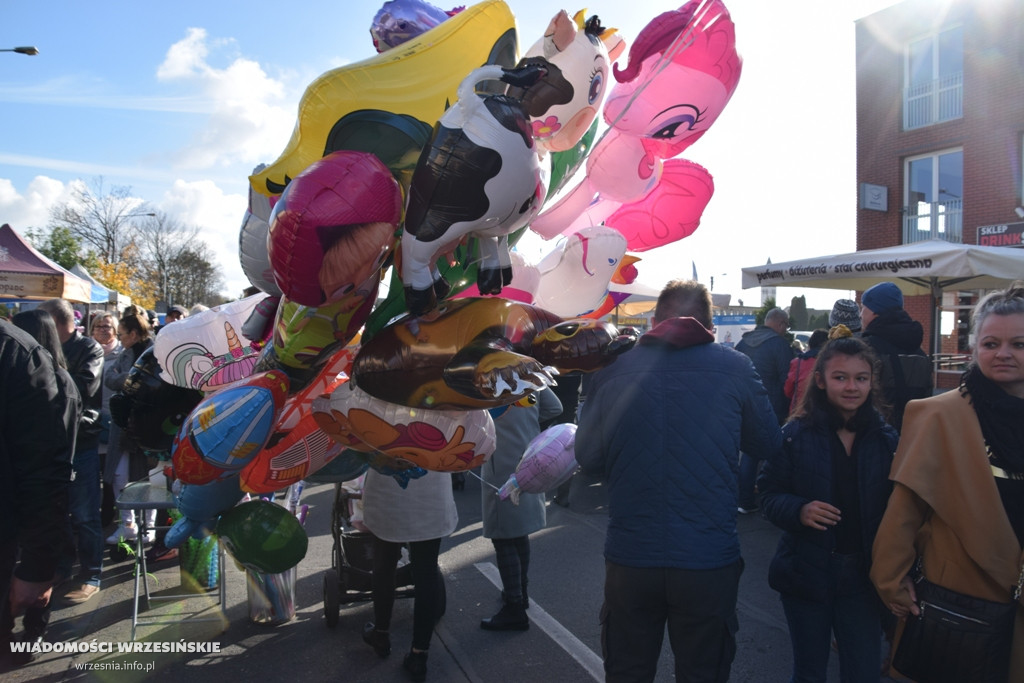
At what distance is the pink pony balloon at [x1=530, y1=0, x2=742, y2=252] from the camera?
1999 millimetres

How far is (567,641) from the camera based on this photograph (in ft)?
11.8

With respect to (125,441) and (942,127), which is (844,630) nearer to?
(125,441)

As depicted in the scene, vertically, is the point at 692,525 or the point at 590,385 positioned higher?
the point at 590,385

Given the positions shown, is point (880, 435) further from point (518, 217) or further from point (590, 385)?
point (518, 217)

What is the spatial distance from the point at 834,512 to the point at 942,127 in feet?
49.4

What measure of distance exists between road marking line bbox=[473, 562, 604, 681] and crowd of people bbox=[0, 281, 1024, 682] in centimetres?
115

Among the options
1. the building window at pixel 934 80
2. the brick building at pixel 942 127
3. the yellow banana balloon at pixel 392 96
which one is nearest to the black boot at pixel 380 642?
the yellow banana balloon at pixel 392 96

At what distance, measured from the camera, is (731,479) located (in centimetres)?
221

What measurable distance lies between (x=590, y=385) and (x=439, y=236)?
106 centimetres

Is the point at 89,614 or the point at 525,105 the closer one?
the point at 525,105

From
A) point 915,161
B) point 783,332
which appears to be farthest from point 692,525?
point 915,161

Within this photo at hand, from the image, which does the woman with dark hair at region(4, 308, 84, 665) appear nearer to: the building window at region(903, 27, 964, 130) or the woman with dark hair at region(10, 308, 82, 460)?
the woman with dark hair at region(10, 308, 82, 460)

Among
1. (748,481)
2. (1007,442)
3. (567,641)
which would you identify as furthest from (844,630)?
(748,481)

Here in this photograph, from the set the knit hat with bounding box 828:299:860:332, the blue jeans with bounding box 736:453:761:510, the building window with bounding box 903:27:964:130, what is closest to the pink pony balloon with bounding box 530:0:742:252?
the knit hat with bounding box 828:299:860:332
